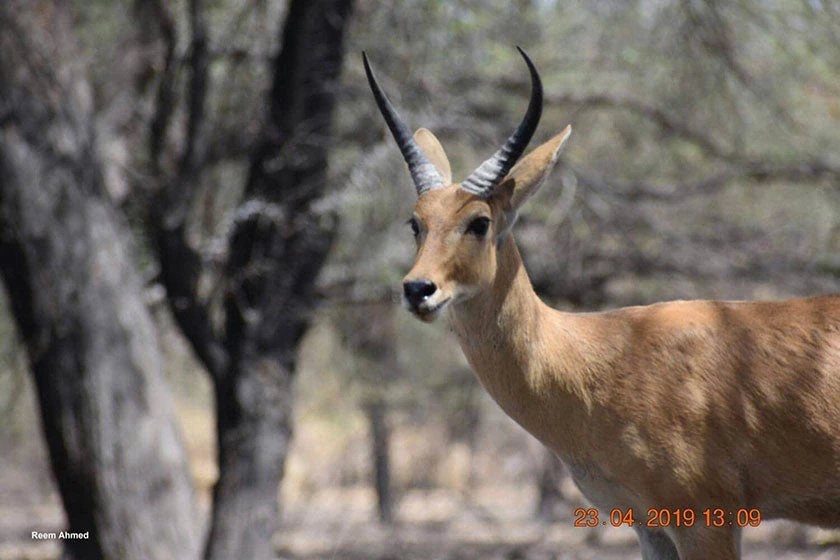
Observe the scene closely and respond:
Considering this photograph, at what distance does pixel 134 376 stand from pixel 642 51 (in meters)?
5.81

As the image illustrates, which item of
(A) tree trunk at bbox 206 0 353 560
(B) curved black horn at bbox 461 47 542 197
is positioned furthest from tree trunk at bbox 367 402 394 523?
(B) curved black horn at bbox 461 47 542 197

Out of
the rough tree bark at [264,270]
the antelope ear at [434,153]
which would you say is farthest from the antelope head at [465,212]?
the rough tree bark at [264,270]

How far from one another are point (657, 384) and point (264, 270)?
468 cm

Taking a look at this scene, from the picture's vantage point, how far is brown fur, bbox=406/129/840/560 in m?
4.27

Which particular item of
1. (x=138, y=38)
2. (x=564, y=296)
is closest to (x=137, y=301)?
(x=138, y=38)

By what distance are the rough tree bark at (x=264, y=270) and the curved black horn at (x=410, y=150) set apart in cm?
385

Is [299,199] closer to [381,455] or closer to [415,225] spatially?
[415,225]

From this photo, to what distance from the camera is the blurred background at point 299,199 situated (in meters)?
7.98

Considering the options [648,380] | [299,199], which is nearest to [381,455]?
[299,199]

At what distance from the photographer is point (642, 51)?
11.0 meters

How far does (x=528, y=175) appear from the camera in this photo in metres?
4.49

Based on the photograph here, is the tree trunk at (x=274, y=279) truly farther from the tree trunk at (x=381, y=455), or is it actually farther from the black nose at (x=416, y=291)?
the tree trunk at (x=381, y=455)

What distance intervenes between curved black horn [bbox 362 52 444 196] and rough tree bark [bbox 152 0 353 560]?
12.6 ft
